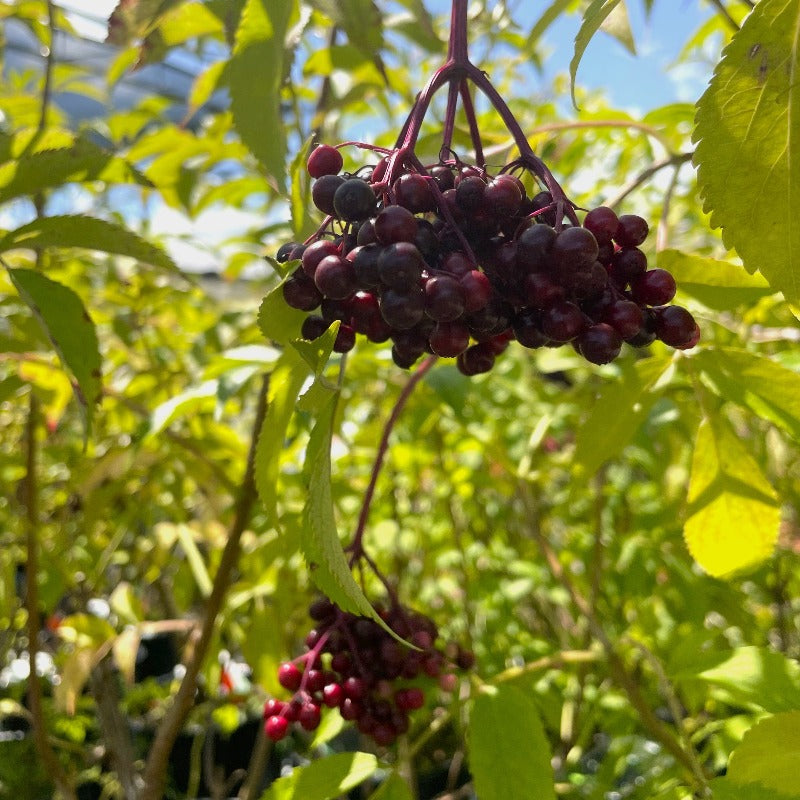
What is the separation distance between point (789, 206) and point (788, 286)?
5 cm

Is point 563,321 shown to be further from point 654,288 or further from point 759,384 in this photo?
point 759,384

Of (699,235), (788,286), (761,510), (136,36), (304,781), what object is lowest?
(304,781)

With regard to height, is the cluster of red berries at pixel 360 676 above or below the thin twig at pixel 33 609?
below

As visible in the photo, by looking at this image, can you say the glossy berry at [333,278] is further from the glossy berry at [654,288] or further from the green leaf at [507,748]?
the green leaf at [507,748]

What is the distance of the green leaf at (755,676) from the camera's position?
2.00 ft

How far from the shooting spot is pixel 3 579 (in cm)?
129

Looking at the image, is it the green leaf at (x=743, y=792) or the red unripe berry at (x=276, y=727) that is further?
the red unripe berry at (x=276, y=727)

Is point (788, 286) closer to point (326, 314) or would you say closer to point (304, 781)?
point (326, 314)

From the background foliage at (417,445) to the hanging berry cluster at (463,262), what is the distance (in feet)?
0.18

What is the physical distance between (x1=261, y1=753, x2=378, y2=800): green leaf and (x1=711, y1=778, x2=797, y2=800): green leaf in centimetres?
30

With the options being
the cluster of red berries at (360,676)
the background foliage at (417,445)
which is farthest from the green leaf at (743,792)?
the cluster of red berries at (360,676)

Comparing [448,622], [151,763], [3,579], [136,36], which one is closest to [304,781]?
[151,763]

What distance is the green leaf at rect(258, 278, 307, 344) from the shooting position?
0.48 metres

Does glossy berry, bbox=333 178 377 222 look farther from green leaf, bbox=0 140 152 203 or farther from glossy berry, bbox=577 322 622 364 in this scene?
green leaf, bbox=0 140 152 203
